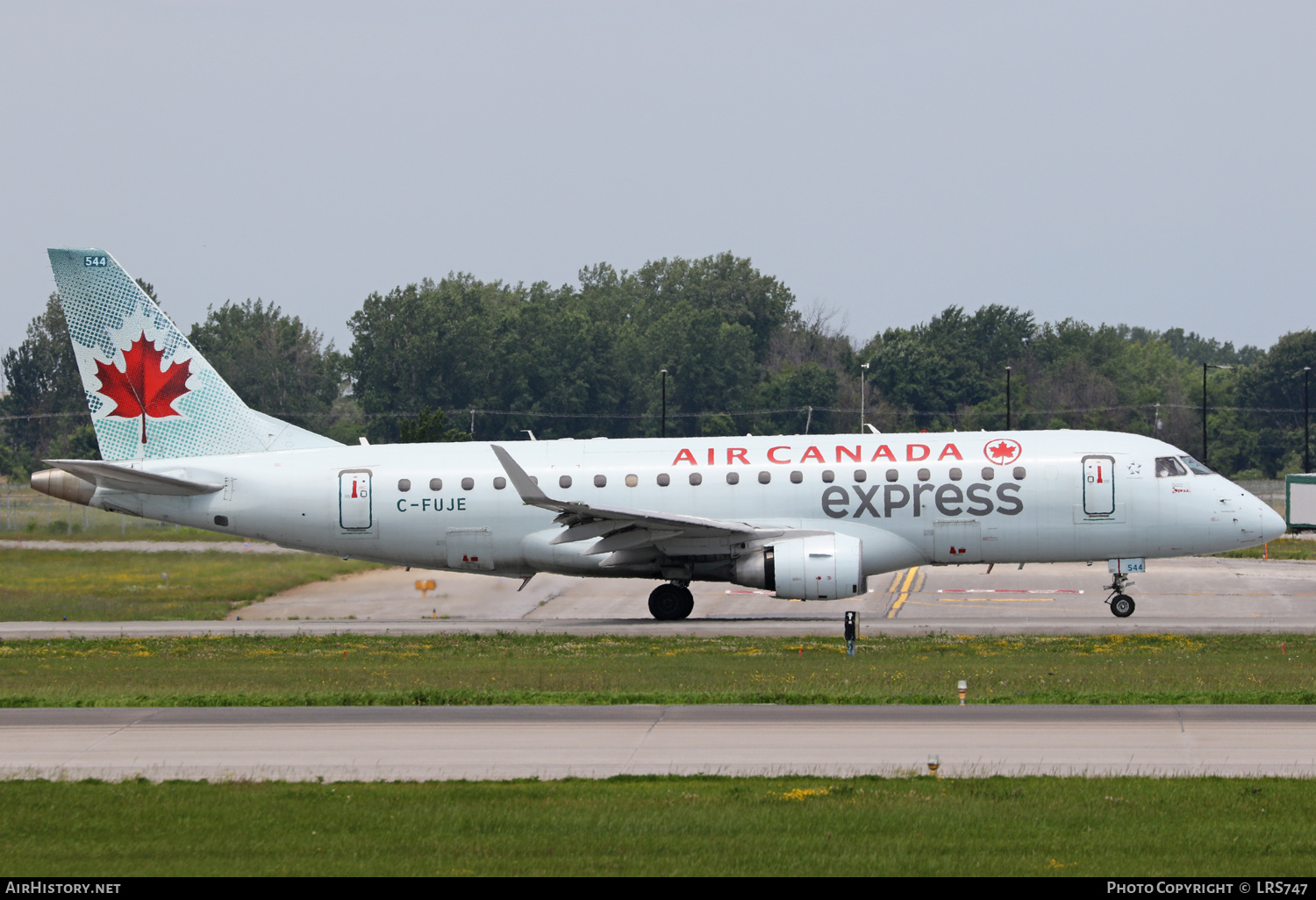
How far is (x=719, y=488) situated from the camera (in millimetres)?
31703

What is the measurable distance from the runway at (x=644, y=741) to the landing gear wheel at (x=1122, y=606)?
44.6 ft

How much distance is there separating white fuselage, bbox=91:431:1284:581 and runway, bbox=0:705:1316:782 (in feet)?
43.4

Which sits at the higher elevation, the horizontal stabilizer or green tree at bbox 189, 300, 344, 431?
green tree at bbox 189, 300, 344, 431

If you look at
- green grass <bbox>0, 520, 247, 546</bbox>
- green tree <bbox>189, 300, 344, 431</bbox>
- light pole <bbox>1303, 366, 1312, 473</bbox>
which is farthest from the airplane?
green tree <bbox>189, 300, 344, 431</bbox>

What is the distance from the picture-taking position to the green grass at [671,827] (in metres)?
11.0

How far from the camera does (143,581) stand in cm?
3984

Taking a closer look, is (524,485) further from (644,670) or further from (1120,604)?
(1120,604)

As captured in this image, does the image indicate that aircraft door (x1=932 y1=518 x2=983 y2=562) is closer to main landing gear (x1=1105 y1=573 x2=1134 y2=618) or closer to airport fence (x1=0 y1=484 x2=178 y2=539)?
main landing gear (x1=1105 y1=573 x2=1134 y2=618)

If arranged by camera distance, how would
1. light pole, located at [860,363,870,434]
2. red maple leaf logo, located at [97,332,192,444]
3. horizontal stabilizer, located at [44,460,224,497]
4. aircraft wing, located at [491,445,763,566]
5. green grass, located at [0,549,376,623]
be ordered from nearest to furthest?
aircraft wing, located at [491,445,763,566], horizontal stabilizer, located at [44,460,224,497], red maple leaf logo, located at [97,332,192,444], green grass, located at [0,549,376,623], light pole, located at [860,363,870,434]

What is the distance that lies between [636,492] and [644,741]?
52.8 feet

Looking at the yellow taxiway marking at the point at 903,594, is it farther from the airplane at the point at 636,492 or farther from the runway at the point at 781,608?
the airplane at the point at 636,492

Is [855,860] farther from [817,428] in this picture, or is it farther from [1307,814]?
[817,428]

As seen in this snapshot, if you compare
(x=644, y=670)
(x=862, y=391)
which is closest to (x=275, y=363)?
(x=862, y=391)

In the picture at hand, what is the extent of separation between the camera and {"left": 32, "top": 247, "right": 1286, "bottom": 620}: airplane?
1225 inches
